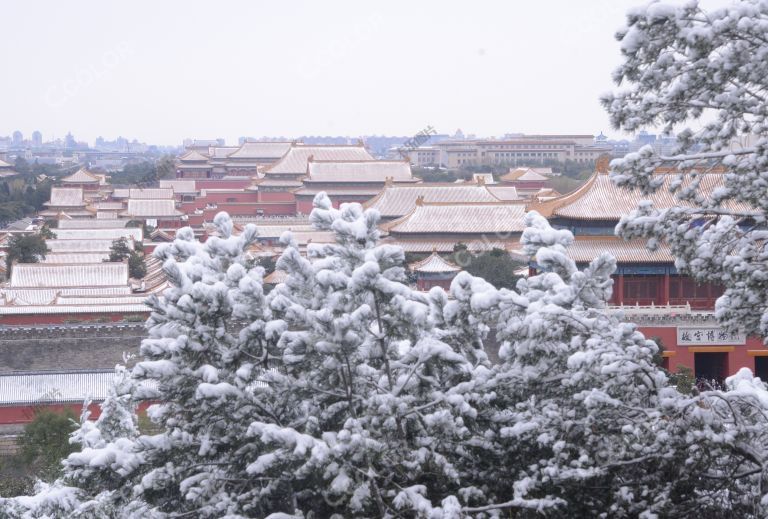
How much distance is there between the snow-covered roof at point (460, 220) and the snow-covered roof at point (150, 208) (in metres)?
17.1

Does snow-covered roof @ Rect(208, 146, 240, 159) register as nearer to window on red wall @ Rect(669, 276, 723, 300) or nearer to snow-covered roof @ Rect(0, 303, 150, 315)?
snow-covered roof @ Rect(0, 303, 150, 315)

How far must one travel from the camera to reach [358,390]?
6.01 metres

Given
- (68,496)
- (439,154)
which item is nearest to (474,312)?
(68,496)

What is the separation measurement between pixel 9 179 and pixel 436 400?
73.3 metres

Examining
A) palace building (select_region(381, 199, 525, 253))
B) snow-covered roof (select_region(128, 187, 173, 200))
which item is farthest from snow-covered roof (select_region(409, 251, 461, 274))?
snow-covered roof (select_region(128, 187, 173, 200))

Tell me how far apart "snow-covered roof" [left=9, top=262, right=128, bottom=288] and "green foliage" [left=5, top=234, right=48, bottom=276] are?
4.89 metres

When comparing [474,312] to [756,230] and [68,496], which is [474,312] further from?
[68,496]

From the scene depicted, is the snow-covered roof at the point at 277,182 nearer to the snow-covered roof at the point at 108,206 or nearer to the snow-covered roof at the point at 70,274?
the snow-covered roof at the point at 108,206

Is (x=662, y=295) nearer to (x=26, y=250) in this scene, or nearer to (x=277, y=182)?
(x=26, y=250)

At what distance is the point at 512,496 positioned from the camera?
6.05 meters

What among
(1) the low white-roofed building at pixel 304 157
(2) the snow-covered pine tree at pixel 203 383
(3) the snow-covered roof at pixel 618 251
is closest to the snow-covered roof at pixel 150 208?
(1) the low white-roofed building at pixel 304 157

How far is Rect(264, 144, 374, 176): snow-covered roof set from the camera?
45062 mm

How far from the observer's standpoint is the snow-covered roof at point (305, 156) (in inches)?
1774

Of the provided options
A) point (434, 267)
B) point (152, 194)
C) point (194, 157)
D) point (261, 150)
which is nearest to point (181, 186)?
point (152, 194)
